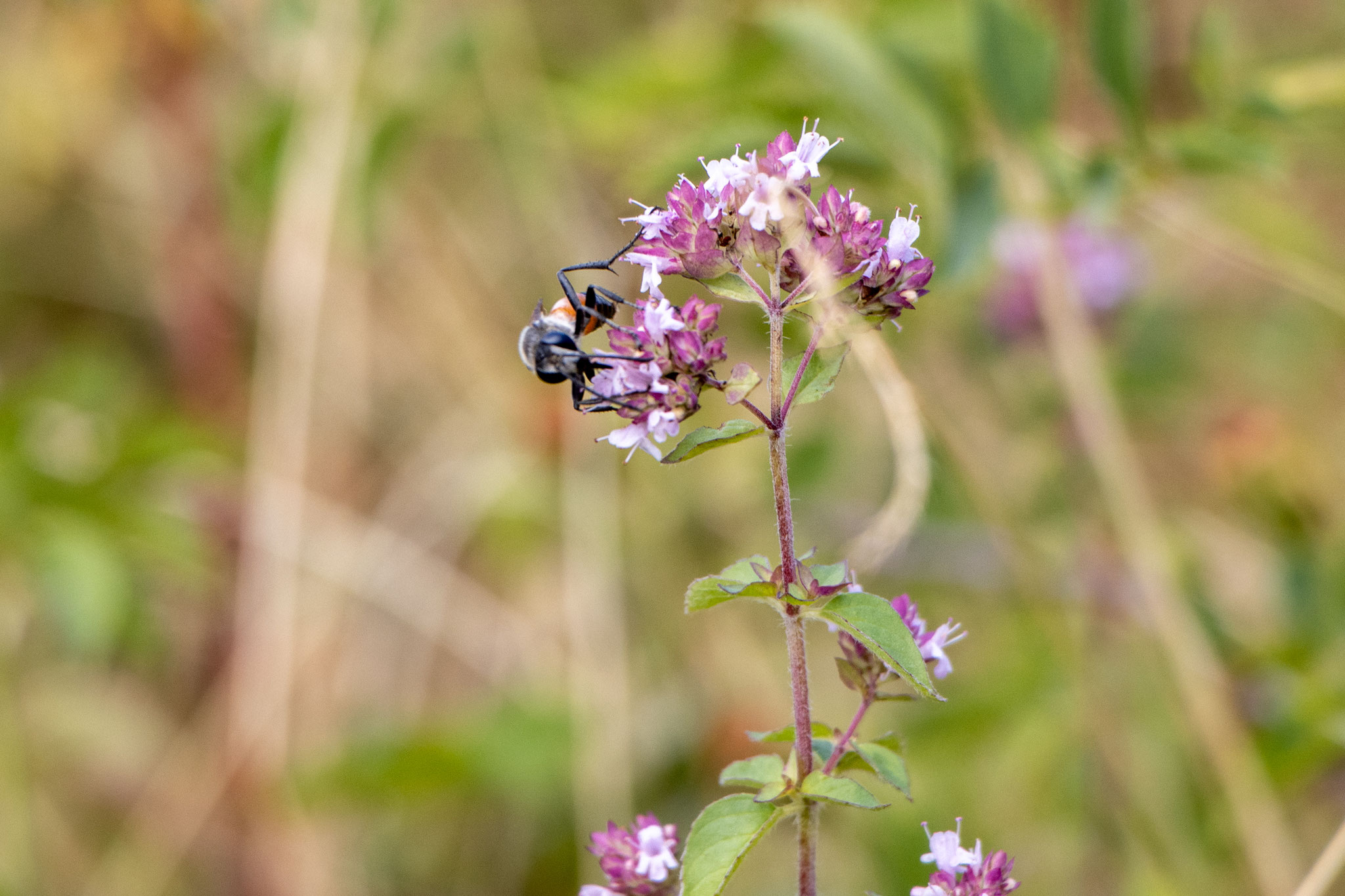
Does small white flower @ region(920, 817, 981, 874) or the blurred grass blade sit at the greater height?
the blurred grass blade

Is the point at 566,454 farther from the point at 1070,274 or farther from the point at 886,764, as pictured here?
the point at 886,764

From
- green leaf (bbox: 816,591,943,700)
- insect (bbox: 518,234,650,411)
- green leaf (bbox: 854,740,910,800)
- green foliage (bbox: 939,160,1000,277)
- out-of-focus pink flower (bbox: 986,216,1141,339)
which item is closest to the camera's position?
green leaf (bbox: 816,591,943,700)

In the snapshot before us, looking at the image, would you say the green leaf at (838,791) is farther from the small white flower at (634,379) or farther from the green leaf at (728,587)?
the small white flower at (634,379)

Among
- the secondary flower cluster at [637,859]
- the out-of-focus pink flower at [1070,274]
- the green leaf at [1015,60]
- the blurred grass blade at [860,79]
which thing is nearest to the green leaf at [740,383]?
the secondary flower cluster at [637,859]

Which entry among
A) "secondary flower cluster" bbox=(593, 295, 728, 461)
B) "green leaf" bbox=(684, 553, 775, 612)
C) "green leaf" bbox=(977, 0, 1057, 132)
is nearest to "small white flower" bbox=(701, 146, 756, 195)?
"secondary flower cluster" bbox=(593, 295, 728, 461)

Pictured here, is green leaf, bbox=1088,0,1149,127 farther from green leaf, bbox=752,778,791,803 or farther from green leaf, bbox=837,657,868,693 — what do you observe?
green leaf, bbox=752,778,791,803

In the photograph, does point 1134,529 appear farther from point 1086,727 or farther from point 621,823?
point 621,823

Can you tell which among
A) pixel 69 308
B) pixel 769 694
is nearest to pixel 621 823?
pixel 769 694
